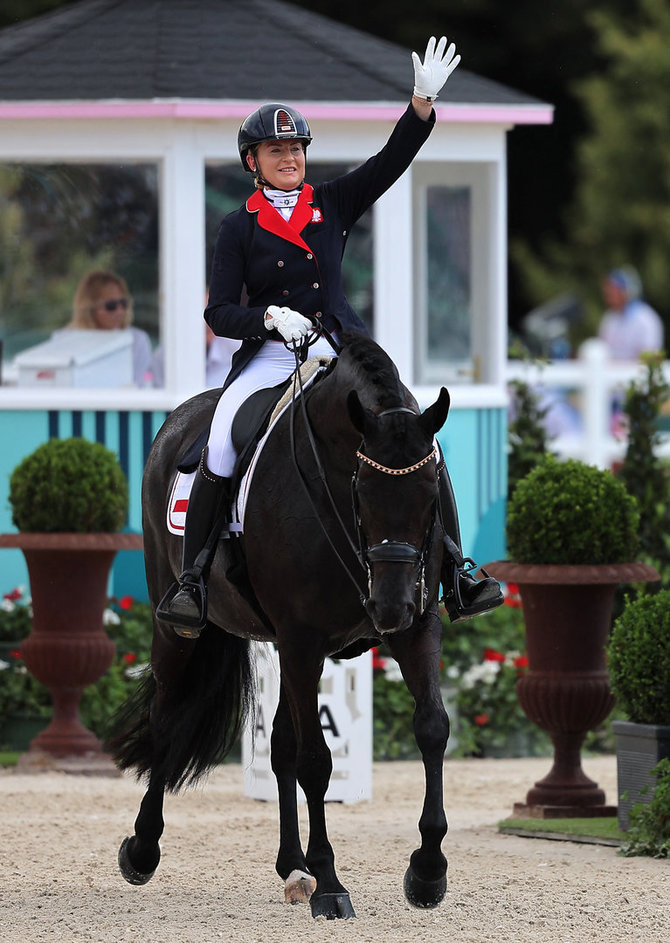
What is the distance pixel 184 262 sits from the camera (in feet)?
37.1

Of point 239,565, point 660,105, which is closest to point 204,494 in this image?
point 239,565

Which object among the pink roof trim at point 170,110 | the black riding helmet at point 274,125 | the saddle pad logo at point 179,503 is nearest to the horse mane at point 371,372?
the black riding helmet at point 274,125

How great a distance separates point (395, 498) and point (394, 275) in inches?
237

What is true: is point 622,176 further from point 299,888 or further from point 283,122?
point 299,888

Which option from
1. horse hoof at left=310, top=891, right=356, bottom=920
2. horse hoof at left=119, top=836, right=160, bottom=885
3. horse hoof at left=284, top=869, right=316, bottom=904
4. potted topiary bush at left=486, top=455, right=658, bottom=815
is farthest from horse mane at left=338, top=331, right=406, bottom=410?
potted topiary bush at left=486, top=455, right=658, bottom=815

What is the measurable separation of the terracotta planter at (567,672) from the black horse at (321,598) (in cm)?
180

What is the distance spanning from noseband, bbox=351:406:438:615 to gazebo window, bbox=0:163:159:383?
5.81 metres

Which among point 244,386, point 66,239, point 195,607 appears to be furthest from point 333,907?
point 66,239

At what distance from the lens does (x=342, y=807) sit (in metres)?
9.09

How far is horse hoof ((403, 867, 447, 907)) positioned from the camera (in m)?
6.01

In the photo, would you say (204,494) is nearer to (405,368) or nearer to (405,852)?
(405,852)

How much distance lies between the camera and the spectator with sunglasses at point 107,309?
1153cm

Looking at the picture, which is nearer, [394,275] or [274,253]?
[274,253]

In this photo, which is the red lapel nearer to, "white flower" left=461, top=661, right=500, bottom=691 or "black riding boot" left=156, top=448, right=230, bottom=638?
"black riding boot" left=156, top=448, right=230, bottom=638
